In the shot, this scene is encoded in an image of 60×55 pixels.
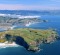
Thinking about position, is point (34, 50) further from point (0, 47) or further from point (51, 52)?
point (0, 47)

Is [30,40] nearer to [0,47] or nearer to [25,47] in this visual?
[25,47]

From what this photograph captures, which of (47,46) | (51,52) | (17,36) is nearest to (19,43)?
(17,36)

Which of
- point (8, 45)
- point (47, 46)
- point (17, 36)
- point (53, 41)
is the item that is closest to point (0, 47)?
point (8, 45)

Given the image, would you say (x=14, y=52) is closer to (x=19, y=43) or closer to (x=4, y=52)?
(x=4, y=52)

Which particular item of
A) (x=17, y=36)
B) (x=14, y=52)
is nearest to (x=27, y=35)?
(x=17, y=36)

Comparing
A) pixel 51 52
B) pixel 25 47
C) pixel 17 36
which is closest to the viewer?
pixel 51 52

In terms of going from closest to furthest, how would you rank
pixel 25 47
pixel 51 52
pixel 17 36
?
pixel 51 52 < pixel 25 47 < pixel 17 36

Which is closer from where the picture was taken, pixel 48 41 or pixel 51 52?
pixel 51 52

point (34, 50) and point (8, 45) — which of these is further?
point (8, 45)
